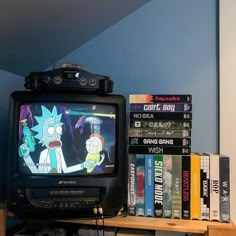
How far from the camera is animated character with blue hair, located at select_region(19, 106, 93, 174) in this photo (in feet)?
3.76

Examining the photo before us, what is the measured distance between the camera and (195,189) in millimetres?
1165

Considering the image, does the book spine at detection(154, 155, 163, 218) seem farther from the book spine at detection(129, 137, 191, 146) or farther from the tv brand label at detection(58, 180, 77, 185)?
the tv brand label at detection(58, 180, 77, 185)

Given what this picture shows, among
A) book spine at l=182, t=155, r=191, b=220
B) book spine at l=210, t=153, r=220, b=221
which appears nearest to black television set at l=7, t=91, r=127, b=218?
book spine at l=182, t=155, r=191, b=220

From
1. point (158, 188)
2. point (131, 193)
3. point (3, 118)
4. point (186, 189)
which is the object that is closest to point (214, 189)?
point (186, 189)

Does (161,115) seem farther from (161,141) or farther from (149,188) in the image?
(149,188)

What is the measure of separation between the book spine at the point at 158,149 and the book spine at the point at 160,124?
0.27 feet

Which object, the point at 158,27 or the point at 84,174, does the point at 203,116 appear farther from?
the point at 84,174

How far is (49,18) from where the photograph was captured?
134cm

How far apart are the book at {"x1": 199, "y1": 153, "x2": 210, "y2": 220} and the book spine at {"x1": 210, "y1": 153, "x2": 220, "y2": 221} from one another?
0.04 feet

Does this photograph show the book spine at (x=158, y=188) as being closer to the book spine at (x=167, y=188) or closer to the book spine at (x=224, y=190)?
the book spine at (x=167, y=188)

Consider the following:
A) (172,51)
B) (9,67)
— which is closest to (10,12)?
(9,67)

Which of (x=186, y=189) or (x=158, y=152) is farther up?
(x=158, y=152)

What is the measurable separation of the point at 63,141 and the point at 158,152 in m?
0.38

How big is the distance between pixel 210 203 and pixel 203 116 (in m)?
0.49
